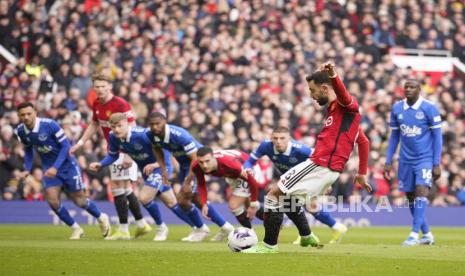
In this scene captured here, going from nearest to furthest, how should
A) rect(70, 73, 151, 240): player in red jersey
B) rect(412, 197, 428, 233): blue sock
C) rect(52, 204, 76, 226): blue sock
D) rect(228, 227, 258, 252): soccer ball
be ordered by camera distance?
1. rect(228, 227, 258, 252): soccer ball
2. rect(412, 197, 428, 233): blue sock
3. rect(70, 73, 151, 240): player in red jersey
4. rect(52, 204, 76, 226): blue sock

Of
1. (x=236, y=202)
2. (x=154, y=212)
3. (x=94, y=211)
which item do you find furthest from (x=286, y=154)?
(x=94, y=211)

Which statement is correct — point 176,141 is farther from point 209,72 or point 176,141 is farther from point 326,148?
point 209,72

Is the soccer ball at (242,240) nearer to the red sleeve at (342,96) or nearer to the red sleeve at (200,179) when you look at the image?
the red sleeve at (342,96)

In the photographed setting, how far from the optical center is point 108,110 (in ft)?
58.0

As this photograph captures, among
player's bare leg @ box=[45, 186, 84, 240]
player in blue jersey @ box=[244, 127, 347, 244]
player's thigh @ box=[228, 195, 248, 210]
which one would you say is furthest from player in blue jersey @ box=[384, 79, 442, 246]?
player's bare leg @ box=[45, 186, 84, 240]

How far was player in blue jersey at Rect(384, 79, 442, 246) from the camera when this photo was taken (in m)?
16.0

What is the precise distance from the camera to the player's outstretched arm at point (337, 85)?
11.1 m

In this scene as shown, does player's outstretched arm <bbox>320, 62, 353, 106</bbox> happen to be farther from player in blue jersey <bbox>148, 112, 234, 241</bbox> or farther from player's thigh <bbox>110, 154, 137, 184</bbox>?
player's thigh <bbox>110, 154, 137, 184</bbox>

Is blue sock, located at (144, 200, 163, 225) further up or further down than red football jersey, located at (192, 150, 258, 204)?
further down

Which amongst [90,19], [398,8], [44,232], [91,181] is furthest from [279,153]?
[398,8]

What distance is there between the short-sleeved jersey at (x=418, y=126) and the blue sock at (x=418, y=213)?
721 millimetres

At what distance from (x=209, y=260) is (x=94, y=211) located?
651 centimetres

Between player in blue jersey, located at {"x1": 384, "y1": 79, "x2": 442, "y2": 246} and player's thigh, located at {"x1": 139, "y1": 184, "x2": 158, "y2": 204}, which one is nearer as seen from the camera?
player in blue jersey, located at {"x1": 384, "y1": 79, "x2": 442, "y2": 246}

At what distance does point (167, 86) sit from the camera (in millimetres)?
25609
